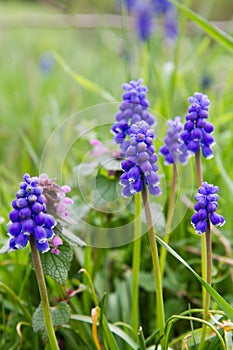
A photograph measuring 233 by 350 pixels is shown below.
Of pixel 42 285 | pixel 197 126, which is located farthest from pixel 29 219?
pixel 197 126

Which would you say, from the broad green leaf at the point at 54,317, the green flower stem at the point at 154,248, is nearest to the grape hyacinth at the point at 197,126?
the green flower stem at the point at 154,248

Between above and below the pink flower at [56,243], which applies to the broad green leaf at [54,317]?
below

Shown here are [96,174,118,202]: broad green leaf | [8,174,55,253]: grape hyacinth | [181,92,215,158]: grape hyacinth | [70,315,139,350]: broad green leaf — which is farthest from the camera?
[96,174,118,202]: broad green leaf

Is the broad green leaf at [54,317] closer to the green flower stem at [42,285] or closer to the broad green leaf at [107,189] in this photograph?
the green flower stem at [42,285]

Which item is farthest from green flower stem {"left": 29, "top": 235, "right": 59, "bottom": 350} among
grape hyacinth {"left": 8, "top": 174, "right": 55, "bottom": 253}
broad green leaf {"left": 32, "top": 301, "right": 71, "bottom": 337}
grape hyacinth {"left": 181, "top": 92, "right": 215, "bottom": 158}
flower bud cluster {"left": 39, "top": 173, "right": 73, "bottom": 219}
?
grape hyacinth {"left": 181, "top": 92, "right": 215, "bottom": 158}

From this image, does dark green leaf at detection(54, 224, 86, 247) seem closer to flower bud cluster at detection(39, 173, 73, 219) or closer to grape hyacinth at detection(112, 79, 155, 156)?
flower bud cluster at detection(39, 173, 73, 219)

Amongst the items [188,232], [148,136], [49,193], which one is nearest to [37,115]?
[188,232]

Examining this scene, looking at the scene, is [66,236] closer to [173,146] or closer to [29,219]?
[29,219]
